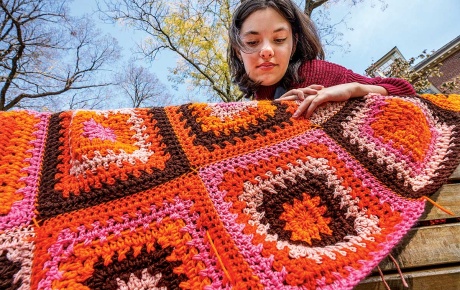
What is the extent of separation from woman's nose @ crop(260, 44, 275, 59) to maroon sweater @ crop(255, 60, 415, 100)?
19 cm

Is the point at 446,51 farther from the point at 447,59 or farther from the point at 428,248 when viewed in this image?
the point at 428,248

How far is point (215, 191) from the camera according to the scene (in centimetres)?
79

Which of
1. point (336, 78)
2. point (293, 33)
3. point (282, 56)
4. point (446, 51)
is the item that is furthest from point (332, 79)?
point (446, 51)

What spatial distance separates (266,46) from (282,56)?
0.09 m

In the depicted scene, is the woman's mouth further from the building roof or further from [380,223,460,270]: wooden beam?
the building roof

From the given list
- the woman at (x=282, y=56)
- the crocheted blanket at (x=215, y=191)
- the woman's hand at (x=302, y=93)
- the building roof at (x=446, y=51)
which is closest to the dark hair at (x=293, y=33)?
the woman at (x=282, y=56)

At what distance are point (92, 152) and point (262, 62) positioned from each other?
33.8 inches

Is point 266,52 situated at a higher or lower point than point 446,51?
lower

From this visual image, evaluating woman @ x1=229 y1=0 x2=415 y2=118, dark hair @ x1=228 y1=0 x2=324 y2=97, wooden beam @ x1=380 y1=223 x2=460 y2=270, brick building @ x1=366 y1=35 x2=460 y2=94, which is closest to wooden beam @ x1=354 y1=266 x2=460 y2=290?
wooden beam @ x1=380 y1=223 x2=460 y2=270

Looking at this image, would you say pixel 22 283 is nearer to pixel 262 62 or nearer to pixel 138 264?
pixel 138 264

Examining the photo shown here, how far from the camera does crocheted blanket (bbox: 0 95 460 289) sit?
659 mm

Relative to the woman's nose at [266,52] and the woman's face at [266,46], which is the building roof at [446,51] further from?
the woman's nose at [266,52]

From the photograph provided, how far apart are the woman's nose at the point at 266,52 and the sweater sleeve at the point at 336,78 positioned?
20 cm

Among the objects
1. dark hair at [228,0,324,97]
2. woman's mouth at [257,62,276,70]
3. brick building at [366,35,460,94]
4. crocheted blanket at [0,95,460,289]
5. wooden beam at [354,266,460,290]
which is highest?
brick building at [366,35,460,94]
